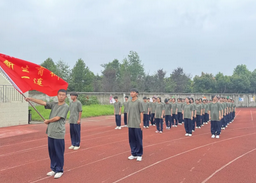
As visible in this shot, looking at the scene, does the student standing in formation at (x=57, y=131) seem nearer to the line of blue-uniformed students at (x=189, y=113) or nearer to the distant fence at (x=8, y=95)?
the line of blue-uniformed students at (x=189, y=113)

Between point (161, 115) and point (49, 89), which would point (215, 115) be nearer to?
point (161, 115)

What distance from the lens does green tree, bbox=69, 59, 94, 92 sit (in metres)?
33.1

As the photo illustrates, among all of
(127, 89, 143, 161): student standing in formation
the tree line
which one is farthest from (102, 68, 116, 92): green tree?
(127, 89, 143, 161): student standing in formation

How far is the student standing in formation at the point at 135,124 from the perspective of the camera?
5.50 metres

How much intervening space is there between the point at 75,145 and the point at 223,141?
529 centimetres

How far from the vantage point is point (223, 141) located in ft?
26.2

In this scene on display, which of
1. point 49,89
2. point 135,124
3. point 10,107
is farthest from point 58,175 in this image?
point 10,107

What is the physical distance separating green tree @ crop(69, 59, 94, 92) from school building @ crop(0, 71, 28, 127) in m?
19.4

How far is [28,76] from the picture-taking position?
15.6ft

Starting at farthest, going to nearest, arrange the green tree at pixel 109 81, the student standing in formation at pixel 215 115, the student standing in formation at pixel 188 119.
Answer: the green tree at pixel 109 81
the student standing in formation at pixel 188 119
the student standing in formation at pixel 215 115

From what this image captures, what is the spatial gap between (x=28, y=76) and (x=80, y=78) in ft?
96.1

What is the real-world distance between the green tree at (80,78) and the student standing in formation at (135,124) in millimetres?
28257

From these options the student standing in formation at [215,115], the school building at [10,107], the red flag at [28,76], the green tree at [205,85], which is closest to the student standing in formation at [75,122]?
the red flag at [28,76]

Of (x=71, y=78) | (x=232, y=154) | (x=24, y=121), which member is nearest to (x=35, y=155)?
(x=232, y=154)
